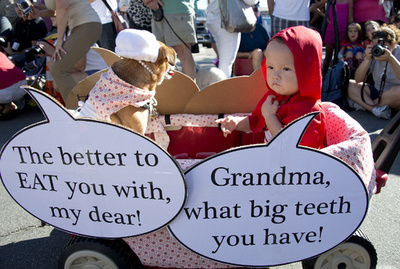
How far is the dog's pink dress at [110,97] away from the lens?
164cm

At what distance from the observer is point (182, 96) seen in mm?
2271

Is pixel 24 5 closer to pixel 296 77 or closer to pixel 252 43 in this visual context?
pixel 252 43

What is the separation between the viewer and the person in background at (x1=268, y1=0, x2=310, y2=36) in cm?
430

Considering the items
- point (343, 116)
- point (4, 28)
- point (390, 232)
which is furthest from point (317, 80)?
point (4, 28)

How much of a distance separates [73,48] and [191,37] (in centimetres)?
120

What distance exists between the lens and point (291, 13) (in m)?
4.35

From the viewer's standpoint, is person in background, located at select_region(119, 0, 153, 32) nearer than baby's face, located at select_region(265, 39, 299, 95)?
No

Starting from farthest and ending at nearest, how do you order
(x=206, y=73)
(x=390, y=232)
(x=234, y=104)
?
(x=206, y=73)
(x=234, y=104)
(x=390, y=232)

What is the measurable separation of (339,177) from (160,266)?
0.88 meters

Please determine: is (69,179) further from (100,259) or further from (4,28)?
(4,28)

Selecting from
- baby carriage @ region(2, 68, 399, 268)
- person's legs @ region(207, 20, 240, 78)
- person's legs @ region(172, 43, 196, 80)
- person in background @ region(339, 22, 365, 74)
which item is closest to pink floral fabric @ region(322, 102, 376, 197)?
baby carriage @ region(2, 68, 399, 268)

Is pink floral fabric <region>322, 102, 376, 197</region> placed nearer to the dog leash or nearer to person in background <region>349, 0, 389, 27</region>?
the dog leash

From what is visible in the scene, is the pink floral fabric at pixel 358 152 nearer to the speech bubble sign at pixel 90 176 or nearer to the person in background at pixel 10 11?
the speech bubble sign at pixel 90 176

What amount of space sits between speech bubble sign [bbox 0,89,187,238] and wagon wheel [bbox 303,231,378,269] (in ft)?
2.36
